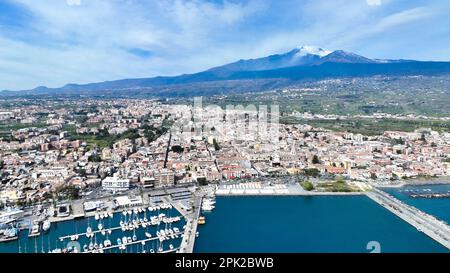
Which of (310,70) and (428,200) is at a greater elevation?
(310,70)

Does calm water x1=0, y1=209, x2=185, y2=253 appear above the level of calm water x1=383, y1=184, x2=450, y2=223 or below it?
above

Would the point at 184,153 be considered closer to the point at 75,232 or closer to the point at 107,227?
the point at 107,227

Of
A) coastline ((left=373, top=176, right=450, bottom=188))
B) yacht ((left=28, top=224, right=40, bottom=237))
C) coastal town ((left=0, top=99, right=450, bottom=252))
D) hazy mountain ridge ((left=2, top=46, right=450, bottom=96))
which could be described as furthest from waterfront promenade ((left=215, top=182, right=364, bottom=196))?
hazy mountain ridge ((left=2, top=46, right=450, bottom=96))

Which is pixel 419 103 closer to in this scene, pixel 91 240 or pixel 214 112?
pixel 214 112

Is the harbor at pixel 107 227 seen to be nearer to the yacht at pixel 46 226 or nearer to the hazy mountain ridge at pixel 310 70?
the yacht at pixel 46 226

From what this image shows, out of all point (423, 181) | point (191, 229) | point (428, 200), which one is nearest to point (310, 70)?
point (423, 181)

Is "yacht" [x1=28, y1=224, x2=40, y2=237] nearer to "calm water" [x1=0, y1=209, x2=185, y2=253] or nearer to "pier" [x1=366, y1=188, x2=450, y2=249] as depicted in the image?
"calm water" [x1=0, y1=209, x2=185, y2=253]

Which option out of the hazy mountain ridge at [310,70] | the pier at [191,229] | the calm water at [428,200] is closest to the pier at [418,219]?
the calm water at [428,200]
